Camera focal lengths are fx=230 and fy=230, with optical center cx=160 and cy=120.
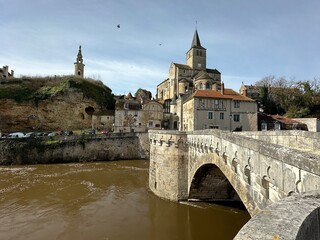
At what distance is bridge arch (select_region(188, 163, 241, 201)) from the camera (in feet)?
45.0

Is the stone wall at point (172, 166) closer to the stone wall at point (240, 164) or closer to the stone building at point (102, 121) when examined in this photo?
the stone wall at point (240, 164)

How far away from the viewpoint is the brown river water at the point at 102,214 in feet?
36.2

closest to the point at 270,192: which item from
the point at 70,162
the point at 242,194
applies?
the point at 242,194

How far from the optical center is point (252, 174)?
19.7 feet

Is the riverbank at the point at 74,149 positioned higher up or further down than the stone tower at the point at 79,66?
further down

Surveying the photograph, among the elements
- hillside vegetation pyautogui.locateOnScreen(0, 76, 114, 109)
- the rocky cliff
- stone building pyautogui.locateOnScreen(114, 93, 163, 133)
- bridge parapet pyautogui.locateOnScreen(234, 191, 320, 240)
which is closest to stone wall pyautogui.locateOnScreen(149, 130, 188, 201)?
bridge parapet pyautogui.locateOnScreen(234, 191, 320, 240)

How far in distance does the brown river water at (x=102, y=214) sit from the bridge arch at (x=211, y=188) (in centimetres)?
66

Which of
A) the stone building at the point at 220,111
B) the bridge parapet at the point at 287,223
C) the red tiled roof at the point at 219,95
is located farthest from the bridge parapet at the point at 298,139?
the red tiled roof at the point at 219,95

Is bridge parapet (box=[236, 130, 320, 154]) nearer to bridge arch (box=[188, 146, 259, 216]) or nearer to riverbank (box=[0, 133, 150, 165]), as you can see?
bridge arch (box=[188, 146, 259, 216])

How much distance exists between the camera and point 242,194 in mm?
6785

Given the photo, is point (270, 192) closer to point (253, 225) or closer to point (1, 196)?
point (253, 225)

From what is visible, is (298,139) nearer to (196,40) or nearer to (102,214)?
(102,214)

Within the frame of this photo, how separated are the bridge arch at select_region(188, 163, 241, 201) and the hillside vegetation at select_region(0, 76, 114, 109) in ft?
117

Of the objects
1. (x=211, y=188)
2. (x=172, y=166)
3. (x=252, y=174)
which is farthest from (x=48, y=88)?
(x=252, y=174)
